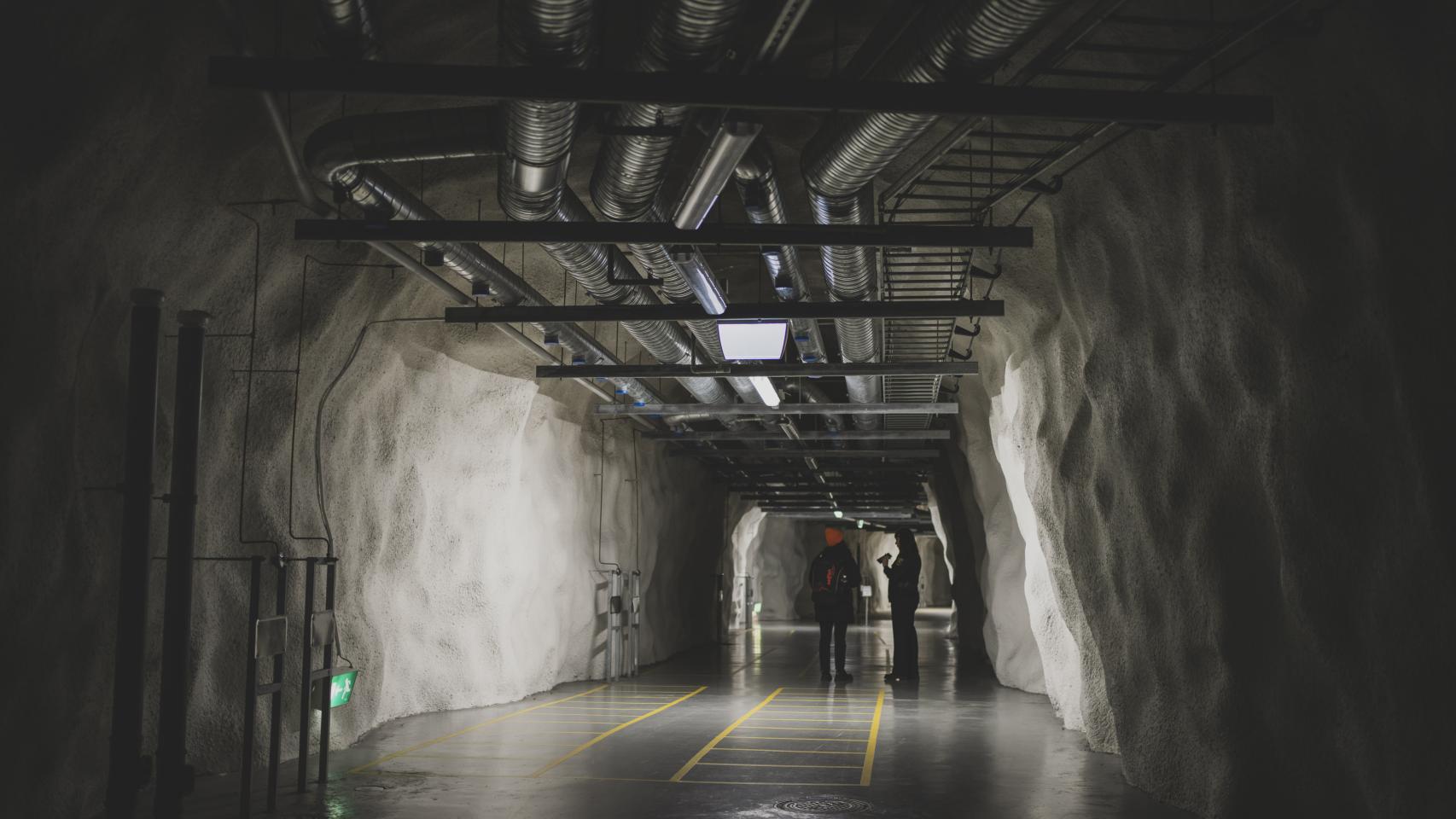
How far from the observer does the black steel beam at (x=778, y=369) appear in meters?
13.4

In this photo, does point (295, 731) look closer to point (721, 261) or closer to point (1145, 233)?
point (721, 261)

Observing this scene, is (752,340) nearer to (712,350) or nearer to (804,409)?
(712,350)

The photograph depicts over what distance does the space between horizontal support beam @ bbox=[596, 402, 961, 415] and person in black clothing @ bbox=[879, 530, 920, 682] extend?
2.64m

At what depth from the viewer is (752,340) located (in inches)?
530

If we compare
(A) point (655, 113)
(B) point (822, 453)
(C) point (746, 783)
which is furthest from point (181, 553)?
(B) point (822, 453)

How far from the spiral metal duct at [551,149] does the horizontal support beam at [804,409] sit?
13.0 feet

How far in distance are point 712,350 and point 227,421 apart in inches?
223

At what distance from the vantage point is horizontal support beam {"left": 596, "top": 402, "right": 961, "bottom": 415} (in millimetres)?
16344

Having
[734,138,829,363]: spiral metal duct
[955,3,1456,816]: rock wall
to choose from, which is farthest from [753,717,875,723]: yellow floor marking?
[734,138,829,363]: spiral metal duct

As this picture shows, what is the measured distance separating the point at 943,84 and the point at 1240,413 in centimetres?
300

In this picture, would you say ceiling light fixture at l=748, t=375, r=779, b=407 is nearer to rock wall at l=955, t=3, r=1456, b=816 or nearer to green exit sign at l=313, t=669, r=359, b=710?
rock wall at l=955, t=3, r=1456, b=816

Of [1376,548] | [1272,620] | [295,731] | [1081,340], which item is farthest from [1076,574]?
[295,731]

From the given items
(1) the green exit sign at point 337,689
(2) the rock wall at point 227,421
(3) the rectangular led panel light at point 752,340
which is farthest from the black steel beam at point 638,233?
(3) the rectangular led panel light at point 752,340

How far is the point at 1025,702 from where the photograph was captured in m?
17.2
